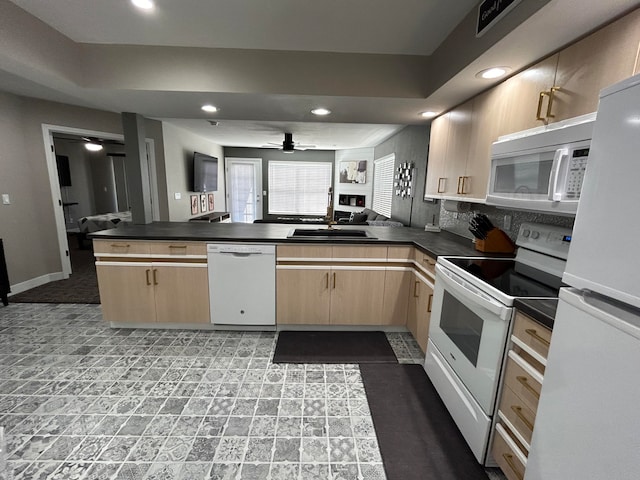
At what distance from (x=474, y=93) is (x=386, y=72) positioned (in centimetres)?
73

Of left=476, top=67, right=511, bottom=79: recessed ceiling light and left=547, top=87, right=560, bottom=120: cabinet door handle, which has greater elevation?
left=476, top=67, right=511, bottom=79: recessed ceiling light

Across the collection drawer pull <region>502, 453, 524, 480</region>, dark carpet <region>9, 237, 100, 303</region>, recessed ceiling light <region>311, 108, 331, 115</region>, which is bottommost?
dark carpet <region>9, 237, 100, 303</region>

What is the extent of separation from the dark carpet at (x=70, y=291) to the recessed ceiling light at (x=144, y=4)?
10.3 ft

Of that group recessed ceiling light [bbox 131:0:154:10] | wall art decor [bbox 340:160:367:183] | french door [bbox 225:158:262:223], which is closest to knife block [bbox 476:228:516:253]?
recessed ceiling light [bbox 131:0:154:10]

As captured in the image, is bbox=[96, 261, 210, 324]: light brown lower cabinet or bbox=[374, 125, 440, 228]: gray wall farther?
bbox=[374, 125, 440, 228]: gray wall

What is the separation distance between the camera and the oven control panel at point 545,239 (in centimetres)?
163

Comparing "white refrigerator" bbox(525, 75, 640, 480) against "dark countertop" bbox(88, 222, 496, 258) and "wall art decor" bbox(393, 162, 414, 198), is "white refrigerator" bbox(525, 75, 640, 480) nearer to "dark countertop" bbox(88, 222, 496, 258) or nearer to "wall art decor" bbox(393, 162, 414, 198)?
"dark countertop" bbox(88, 222, 496, 258)

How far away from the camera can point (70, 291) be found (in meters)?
3.61

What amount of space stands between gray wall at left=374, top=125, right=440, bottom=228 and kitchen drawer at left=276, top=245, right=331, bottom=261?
1.62m

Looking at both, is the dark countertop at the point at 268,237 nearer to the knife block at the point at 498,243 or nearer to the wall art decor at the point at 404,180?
the knife block at the point at 498,243

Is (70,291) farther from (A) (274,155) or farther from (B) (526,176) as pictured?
(A) (274,155)

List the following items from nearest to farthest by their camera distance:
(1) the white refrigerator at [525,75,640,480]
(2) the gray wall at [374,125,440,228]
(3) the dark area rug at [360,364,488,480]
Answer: (1) the white refrigerator at [525,75,640,480], (3) the dark area rug at [360,364,488,480], (2) the gray wall at [374,125,440,228]

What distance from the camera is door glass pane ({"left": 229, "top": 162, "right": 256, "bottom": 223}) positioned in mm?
8070

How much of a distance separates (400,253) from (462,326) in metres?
1.01
